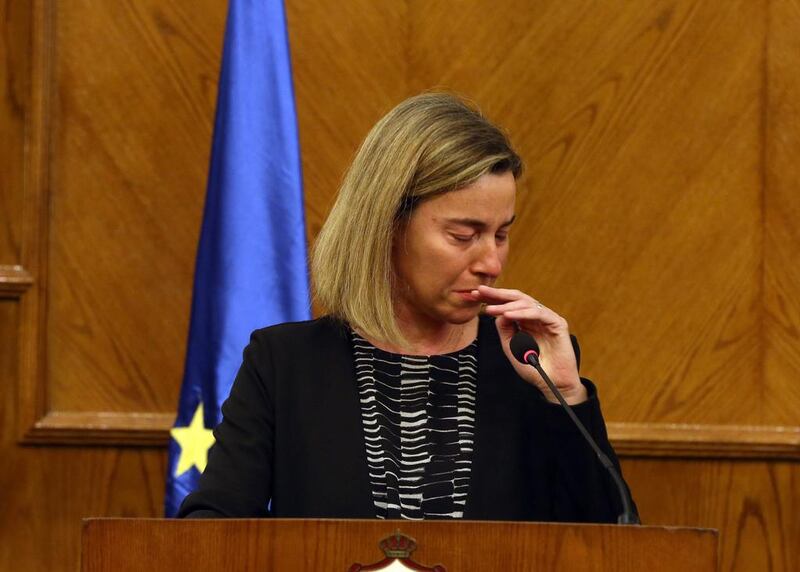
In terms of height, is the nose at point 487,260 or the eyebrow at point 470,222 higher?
the eyebrow at point 470,222

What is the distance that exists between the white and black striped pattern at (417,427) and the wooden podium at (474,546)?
1.64 feet

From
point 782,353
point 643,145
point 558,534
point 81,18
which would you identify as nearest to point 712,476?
point 782,353

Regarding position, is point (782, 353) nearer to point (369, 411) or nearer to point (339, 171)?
point (339, 171)

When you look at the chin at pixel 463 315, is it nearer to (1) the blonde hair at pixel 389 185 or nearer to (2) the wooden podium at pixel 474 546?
(1) the blonde hair at pixel 389 185

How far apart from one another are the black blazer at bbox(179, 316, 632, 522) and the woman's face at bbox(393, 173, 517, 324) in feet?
0.45

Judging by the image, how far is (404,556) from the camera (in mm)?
1242

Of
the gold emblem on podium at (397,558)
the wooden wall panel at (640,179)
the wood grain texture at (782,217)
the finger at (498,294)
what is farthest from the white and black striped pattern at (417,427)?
the wood grain texture at (782,217)

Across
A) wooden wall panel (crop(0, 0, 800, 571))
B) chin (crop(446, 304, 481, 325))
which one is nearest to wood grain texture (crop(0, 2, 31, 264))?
wooden wall panel (crop(0, 0, 800, 571))

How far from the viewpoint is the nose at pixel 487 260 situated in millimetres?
1828

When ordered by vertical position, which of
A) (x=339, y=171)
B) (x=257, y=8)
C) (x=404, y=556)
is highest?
(x=257, y=8)

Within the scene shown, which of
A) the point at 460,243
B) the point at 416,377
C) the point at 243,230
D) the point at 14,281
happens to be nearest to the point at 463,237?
the point at 460,243

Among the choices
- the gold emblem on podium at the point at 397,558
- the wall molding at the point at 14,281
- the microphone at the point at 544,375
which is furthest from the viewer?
the wall molding at the point at 14,281

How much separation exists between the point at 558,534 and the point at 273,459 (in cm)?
68

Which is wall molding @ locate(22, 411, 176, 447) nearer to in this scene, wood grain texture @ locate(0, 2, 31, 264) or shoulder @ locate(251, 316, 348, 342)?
wood grain texture @ locate(0, 2, 31, 264)
